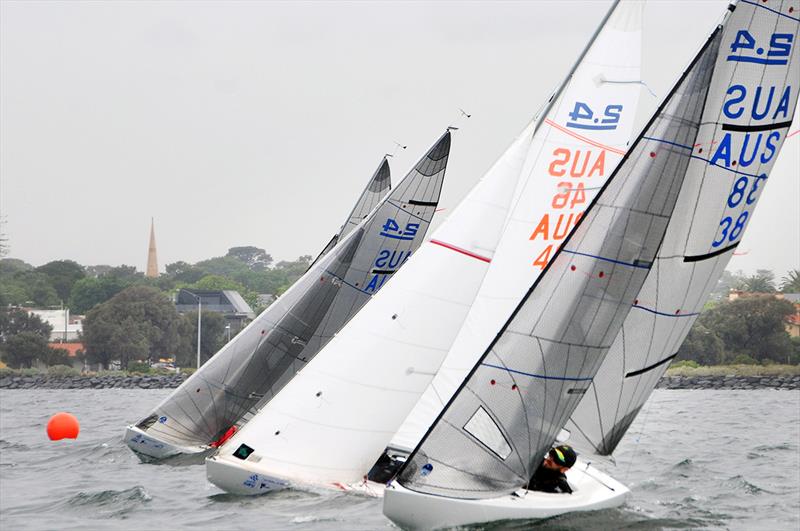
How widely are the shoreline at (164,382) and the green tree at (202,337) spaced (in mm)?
7721

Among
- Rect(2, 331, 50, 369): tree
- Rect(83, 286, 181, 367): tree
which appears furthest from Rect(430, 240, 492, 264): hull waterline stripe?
Rect(2, 331, 50, 369): tree

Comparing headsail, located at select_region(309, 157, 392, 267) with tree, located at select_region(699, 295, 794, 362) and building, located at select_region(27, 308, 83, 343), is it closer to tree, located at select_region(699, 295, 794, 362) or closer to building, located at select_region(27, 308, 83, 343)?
tree, located at select_region(699, 295, 794, 362)

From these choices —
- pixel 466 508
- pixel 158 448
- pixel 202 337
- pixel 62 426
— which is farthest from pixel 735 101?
pixel 202 337

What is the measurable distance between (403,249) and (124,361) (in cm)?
5531

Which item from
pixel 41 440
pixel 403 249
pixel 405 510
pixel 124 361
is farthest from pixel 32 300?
pixel 405 510

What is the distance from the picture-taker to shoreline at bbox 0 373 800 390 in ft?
181

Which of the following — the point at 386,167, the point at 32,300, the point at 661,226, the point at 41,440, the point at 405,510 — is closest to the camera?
the point at 405,510

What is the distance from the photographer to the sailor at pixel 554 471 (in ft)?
40.0

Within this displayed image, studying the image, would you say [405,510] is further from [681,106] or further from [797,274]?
[797,274]

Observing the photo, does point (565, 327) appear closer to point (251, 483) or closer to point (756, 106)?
point (756, 106)

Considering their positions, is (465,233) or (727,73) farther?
(465,233)

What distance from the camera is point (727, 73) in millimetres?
11625

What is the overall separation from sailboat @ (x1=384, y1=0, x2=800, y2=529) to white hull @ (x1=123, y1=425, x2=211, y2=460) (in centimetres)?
682

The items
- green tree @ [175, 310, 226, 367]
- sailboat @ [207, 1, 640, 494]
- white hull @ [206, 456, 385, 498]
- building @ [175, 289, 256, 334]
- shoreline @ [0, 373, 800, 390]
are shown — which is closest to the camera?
white hull @ [206, 456, 385, 498]
